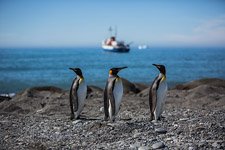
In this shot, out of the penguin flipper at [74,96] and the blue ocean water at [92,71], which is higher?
the penguin flipper at [74,96]

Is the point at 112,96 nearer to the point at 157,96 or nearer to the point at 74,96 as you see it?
the point at 157,96

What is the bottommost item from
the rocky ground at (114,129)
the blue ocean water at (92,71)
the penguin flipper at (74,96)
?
the blue ocean water at (92,71)

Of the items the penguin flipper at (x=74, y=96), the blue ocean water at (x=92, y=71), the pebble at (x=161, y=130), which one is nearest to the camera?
the pebble at (x=161, y=130)

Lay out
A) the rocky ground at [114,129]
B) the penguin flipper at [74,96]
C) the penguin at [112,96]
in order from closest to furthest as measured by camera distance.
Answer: the rocky ground at [114,129], the penguin at [112,96], the penguin flipper at [74,96]

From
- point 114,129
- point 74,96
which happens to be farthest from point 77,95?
point 114,129

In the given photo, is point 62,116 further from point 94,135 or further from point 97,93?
point 97,93

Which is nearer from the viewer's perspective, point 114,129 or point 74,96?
point 114,129

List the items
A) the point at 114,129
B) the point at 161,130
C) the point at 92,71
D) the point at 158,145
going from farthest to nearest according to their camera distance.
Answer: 1. the point at 92,71
2. the point at 114,129
3. the point at 161,130
4. the point at 158,145

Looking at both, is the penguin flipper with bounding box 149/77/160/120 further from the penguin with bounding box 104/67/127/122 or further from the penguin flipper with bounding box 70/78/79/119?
the penguin flipper with bounding box 70/78/79/119

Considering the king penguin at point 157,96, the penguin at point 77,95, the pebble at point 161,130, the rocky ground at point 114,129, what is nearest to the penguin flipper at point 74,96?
the penguin at point 77,95

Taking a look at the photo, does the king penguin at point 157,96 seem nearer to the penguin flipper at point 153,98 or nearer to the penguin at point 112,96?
the penguin flipper at point 153,98

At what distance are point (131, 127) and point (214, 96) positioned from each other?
608cm

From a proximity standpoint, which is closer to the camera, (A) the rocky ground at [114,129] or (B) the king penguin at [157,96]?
(A) the rocky ground at [114,129]

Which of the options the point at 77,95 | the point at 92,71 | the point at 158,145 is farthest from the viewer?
the point at 92,71
